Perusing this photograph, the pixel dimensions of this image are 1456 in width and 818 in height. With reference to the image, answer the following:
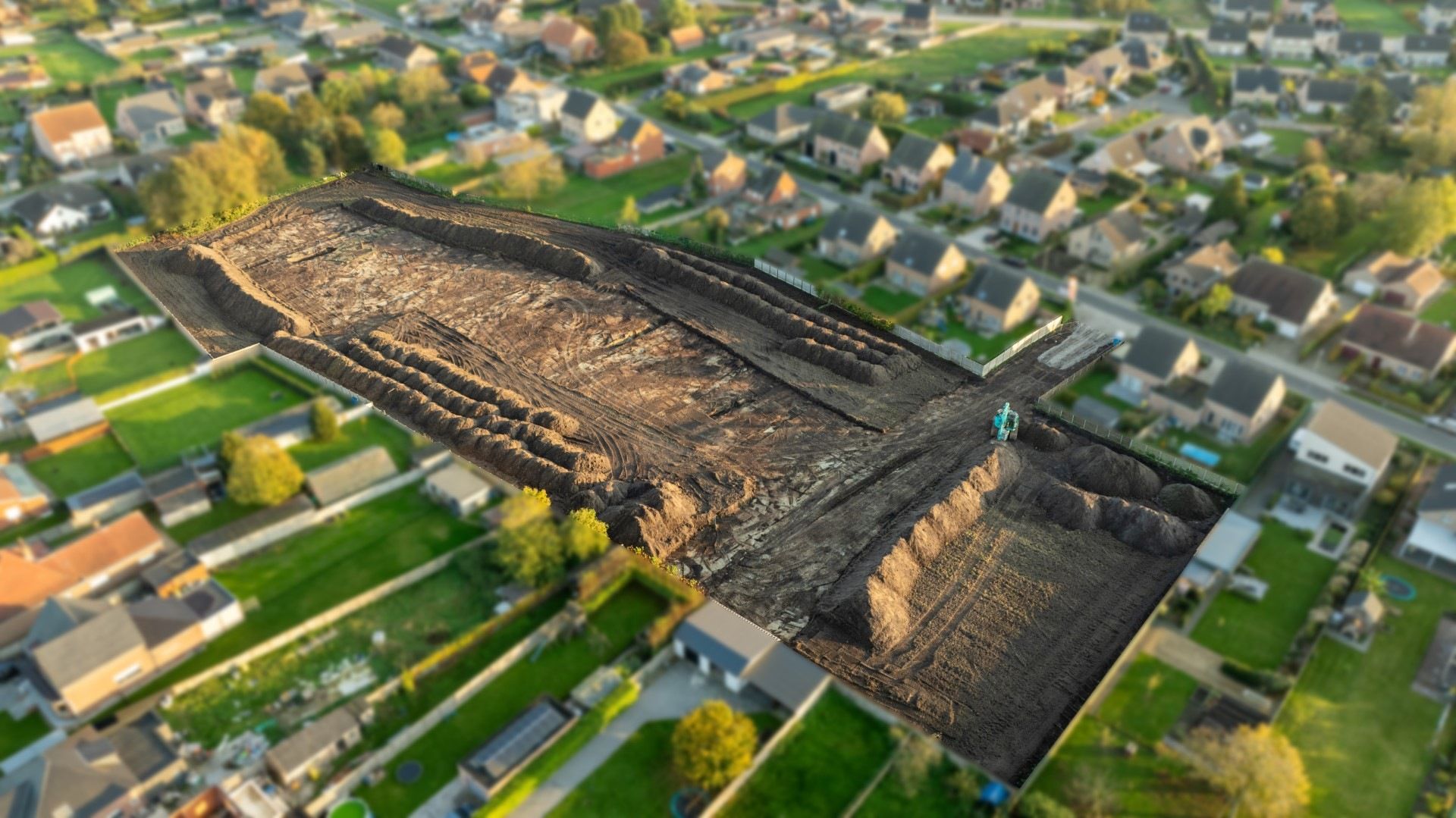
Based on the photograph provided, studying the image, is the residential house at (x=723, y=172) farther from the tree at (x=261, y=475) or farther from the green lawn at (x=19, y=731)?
the green lawn at (x=19, y=731)

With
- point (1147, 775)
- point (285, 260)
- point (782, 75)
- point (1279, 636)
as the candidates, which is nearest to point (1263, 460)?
point (1279, 636)

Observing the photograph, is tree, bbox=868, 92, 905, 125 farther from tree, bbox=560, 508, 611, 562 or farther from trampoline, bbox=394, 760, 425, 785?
trampoline, bbox=394, 760, 425, 785

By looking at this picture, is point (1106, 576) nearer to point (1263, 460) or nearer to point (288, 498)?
point (1263, 460)

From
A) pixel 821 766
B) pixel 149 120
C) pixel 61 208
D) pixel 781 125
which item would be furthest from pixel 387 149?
pixel 821 766

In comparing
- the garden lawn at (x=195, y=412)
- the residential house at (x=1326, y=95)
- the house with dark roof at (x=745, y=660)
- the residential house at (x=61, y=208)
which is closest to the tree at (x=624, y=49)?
the residential house at (x=61, y=208)

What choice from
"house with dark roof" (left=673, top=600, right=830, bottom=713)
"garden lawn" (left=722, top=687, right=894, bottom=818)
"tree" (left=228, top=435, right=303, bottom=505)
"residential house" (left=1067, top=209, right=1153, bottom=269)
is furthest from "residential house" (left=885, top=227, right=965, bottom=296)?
"tree" (left=228, top=435, right=303, bottom=505)
